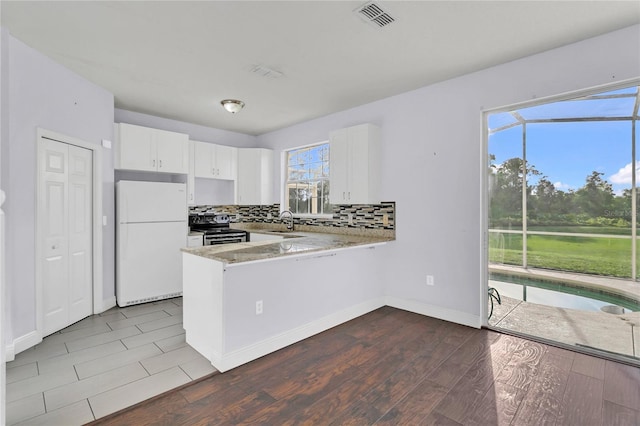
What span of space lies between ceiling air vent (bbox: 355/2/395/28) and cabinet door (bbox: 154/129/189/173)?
11.0 feet

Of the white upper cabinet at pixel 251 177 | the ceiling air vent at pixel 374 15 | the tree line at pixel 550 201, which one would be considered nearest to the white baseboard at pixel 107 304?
the white upper cabinet at pixel 251 177

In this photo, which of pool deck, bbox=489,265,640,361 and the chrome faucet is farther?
the chrome faucet

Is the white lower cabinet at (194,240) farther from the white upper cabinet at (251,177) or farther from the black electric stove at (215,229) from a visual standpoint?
the white upper cabinet at (251,177)

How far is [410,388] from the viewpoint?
223cm

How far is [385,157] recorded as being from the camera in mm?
4070

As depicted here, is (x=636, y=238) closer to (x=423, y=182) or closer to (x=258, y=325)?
(x=423, y=182)

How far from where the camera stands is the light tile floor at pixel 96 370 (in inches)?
78.4

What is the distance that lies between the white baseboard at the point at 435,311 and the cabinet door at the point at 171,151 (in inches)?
137

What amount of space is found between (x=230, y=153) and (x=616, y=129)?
495 cm

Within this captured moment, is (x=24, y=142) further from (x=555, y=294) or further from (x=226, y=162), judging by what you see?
(x=555, y=294)

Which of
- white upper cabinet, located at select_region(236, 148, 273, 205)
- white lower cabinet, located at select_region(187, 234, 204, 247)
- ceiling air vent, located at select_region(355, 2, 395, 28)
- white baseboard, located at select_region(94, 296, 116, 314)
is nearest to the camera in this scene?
ceiling air vent, located at select_region(355, 2, 395, 28)

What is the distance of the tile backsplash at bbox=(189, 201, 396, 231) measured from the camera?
411 centimetres

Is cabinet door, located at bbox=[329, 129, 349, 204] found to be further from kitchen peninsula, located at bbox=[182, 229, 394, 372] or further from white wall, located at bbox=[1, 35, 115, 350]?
white wall, located at bbox=[1, 35, 115, 350]

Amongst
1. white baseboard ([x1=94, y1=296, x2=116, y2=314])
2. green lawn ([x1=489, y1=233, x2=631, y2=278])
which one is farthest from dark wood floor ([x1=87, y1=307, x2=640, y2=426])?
white baseboard ([x1=94, y1=296, x2=116, y2=314])
